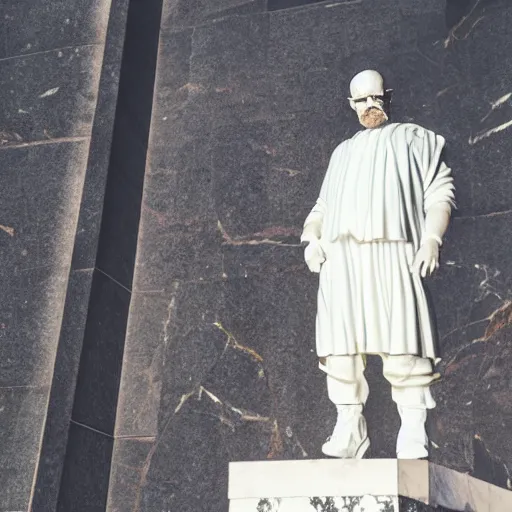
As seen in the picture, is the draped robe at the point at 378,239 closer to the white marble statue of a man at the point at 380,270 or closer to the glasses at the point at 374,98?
the white marble statue of a man at the point at 380,270

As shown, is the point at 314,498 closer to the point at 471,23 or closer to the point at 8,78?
the point at 471,23

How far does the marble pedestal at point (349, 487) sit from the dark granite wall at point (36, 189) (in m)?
1.51

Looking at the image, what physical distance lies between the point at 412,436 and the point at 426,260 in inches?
31.5

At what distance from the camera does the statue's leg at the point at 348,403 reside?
425cm

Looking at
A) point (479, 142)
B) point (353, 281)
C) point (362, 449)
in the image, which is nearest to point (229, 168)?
point (479, 142)

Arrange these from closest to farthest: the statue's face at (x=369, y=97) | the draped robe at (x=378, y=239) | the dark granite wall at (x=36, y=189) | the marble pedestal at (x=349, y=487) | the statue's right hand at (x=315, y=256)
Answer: the marble pedestal at (x=349, y=487) → the draped robe at (x=378, y=239) → the statue's right hand at (x=315, y=256) → the statue's face at (x=369, y=97) → the dark granite wall at (x=36, y=189)

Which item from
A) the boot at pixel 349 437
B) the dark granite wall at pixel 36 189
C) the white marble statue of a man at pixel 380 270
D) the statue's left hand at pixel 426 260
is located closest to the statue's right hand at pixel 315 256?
the white marble statue of a man at pixel 380 270

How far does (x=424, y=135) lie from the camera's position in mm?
4770

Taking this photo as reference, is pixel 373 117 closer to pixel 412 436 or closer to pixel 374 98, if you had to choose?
pixel 374 98

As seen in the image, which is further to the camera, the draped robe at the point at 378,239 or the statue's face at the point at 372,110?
the statue's face at the point at 372,110

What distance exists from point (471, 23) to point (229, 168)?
1.79m

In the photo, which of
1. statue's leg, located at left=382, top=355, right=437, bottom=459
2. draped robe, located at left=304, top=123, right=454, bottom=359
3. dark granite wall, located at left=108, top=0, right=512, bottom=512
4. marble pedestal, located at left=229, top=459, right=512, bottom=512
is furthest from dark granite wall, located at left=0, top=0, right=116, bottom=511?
statue's leg, located at left=382, top=355, right=437, bottom=459

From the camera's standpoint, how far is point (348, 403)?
4.33m

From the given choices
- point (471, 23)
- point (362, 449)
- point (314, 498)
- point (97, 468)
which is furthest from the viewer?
point (471, 23)
